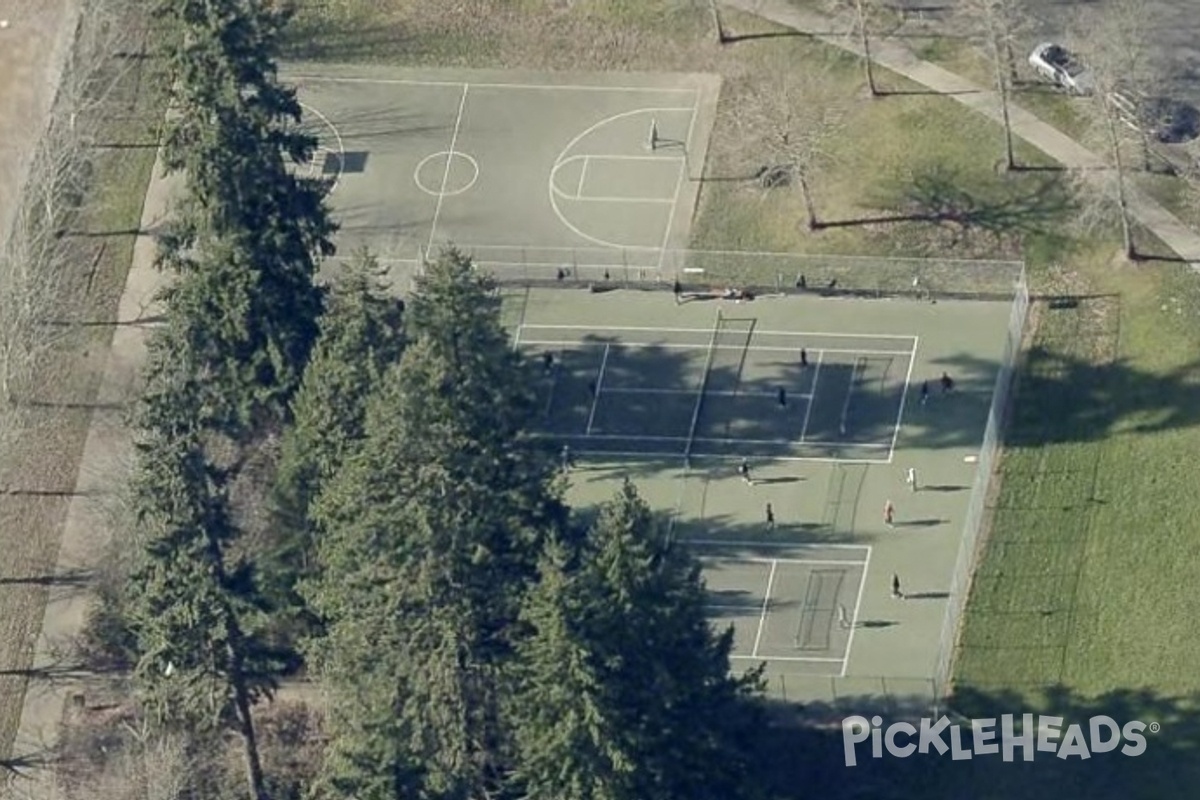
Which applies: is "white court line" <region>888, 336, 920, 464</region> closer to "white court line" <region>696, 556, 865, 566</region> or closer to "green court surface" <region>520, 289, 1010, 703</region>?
"green court surface" <region>520, 289, 1010, 703</region>

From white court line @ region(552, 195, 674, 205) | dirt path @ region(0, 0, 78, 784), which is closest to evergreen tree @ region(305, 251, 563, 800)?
dirt path @ region(0, 0, 78, 784)

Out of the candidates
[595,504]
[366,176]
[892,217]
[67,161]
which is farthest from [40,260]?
[892,217]

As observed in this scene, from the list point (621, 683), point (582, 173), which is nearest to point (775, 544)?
point (621, 683)

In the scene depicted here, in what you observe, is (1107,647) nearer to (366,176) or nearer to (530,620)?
(530,620)

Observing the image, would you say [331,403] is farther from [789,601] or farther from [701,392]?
[789,601]

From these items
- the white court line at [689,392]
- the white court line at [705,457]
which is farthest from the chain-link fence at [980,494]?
the white court line at [689,392]

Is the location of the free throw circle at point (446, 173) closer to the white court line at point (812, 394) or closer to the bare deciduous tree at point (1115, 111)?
the white court line at point (812, 394)
